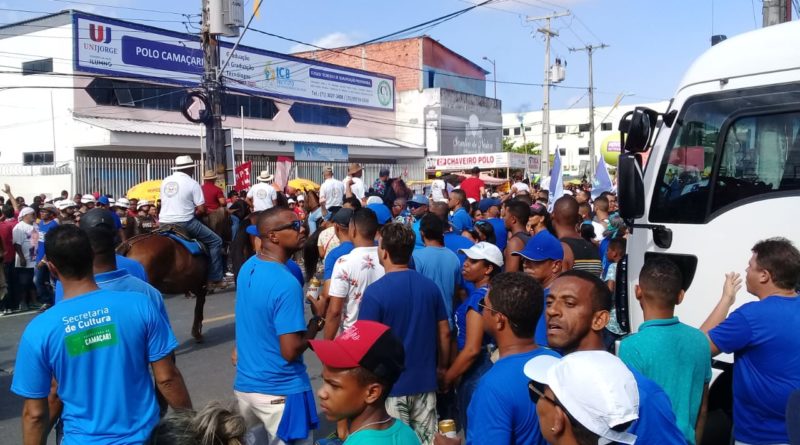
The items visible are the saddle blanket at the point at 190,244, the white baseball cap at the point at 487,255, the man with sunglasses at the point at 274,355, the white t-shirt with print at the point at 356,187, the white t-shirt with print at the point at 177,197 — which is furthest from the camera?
the white t-shirt with print at the point at 356,187

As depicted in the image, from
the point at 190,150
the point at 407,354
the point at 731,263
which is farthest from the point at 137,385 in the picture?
the point at 190,150

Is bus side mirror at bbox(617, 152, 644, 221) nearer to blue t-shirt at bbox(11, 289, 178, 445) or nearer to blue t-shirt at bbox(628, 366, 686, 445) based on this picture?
blue t-shirt at bbox(628, 366, 686, 445)

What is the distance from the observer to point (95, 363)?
3137 millimetres

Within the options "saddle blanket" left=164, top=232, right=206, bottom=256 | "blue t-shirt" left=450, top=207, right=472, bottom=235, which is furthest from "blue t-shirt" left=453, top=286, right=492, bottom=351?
"saddle blanket" left=164, top=232, right=206, bottom=256

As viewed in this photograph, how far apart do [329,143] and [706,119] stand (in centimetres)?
3134

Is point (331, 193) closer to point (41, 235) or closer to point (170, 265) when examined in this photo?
point (170, 265)

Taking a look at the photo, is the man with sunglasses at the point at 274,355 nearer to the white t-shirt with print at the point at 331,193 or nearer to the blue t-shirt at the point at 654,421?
the blue t-shirt at the point at 654,421

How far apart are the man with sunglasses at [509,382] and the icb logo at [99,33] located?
26.3 meters

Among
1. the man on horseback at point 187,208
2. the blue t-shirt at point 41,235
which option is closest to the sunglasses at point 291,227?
the man on horseback at point 187,208

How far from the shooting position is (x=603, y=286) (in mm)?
3469

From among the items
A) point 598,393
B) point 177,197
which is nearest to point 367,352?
point 598,393

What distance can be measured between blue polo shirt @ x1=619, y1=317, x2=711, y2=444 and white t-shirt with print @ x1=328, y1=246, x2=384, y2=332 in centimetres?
203

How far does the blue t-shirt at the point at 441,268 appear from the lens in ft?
17.2

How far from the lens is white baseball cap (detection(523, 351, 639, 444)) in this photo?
6.56 feet
